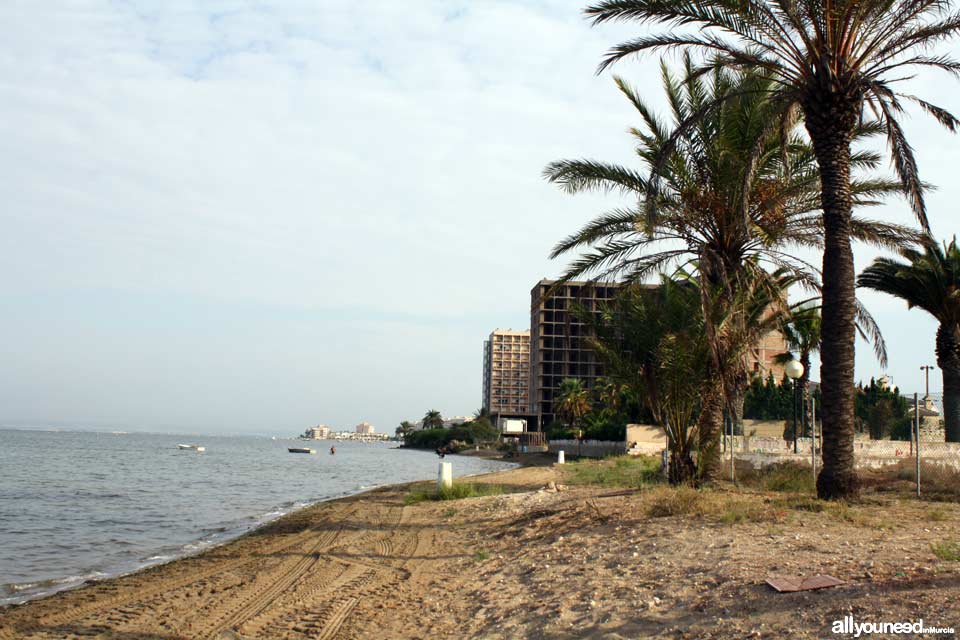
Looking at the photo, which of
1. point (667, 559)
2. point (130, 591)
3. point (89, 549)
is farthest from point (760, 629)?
point (89, 549)

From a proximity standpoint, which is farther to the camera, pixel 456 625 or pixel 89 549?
pixel 89 549

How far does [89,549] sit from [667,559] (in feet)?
43.8

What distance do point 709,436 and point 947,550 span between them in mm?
7937

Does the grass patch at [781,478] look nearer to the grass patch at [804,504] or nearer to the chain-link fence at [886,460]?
the chain-link fence at [886,460]

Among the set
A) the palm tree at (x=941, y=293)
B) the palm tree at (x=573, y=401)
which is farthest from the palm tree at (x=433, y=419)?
the palm tree at (x=941, y=293)

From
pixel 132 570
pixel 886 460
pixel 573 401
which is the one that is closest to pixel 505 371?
pixel 573 401

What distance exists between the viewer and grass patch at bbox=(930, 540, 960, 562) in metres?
6.86

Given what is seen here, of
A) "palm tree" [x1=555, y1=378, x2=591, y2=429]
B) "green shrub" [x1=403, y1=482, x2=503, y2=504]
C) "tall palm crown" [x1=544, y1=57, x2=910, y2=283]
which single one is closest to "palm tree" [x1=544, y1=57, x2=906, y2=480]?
"tall palm crown" [x1=544, y1=57, x2=910, y2=283]

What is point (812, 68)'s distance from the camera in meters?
12.5

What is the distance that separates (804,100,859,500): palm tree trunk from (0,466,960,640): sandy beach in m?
0.73

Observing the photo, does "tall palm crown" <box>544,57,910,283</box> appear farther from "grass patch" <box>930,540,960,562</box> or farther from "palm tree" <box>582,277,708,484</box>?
"grass patch" <box>930,540,960,562</box>

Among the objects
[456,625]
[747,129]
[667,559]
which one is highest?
[747,129]

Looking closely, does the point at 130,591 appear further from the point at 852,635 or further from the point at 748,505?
the point at 852,635

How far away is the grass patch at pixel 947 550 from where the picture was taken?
686 cm
